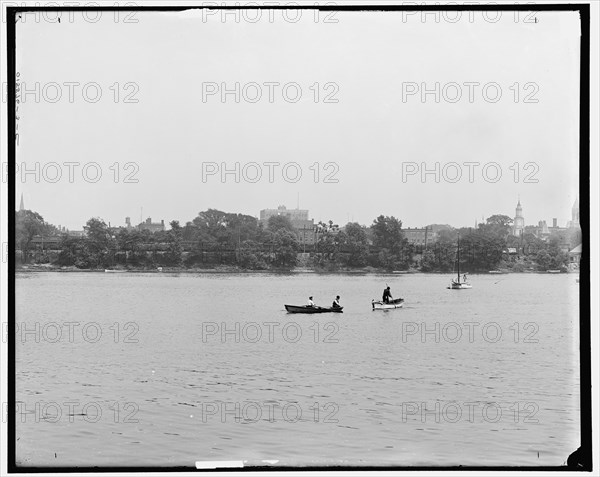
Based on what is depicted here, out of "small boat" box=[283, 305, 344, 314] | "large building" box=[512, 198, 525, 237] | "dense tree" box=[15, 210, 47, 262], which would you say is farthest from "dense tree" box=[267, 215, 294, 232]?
"small boat" box=[283, 305, 344, 314]

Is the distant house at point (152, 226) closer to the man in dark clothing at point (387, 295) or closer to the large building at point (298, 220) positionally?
the large building at point (298, 220)

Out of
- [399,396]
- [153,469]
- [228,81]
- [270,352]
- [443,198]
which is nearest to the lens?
[153,469]

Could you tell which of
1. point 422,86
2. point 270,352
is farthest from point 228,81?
point 270,352

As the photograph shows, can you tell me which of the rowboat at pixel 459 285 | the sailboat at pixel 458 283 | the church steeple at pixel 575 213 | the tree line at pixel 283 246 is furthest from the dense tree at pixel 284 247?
the church steeple at pixel 575 213

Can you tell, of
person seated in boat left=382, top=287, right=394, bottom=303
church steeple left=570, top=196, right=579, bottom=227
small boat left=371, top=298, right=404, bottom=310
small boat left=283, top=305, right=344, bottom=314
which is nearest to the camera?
church steeple left=570, top=196, right=579, bottom=227

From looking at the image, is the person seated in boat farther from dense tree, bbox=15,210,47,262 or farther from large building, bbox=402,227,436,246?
dense tree, bbox=15,210,47,262

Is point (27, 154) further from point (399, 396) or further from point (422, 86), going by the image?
point (399, 396)
